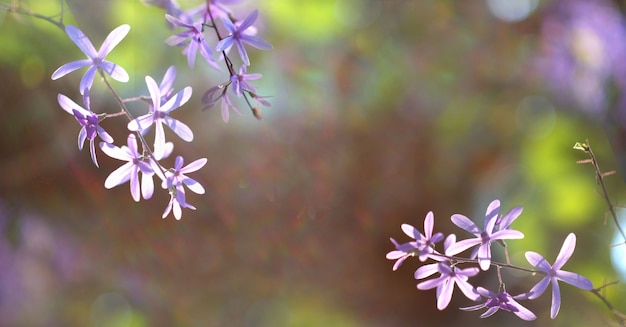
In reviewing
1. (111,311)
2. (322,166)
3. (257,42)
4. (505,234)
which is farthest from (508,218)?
(111,311)

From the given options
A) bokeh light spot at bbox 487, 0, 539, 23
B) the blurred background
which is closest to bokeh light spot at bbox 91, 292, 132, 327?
the blurred background

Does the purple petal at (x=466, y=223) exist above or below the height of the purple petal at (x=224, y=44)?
below

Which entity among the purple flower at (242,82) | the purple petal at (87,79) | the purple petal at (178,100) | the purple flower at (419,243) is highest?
the purple petal at (87,79)

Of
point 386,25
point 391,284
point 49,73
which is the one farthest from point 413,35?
point 49,73

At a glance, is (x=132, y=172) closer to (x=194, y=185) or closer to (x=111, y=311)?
(x=194, y=185)

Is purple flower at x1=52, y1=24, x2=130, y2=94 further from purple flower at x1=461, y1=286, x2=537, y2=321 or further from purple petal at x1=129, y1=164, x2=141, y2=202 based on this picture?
purple flower at x1=461, y1=286, x2=537, y2=321

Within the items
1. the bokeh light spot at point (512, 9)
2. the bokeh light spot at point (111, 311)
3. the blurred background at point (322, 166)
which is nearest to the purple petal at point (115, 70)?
the blurred background at point (322, 166)

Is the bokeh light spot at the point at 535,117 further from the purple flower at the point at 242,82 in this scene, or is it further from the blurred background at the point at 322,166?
the purple flower at the point at 242,82
